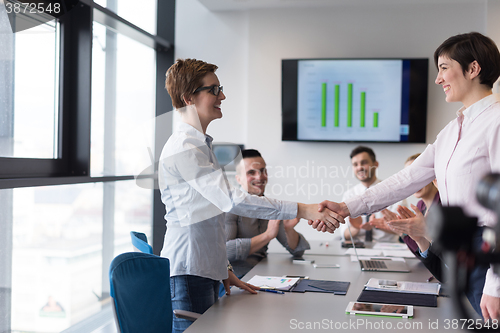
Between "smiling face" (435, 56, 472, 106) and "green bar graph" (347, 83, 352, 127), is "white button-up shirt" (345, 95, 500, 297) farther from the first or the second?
"green bar graph" (347, 83, 352, 127)

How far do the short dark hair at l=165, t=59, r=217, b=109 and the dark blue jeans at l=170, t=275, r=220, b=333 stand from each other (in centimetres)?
73

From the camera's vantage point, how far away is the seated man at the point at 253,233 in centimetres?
256

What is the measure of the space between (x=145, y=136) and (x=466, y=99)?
11.5 ft

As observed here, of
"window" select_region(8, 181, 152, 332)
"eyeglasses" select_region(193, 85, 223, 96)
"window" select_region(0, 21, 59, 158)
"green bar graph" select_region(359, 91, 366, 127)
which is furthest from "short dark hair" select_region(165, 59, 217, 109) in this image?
"green bar graph" select_region(359, 91, 366, 127)

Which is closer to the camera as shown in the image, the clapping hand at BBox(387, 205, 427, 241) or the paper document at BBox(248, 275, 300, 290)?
the clapping hand at BBox(387, 205, 427, 241)

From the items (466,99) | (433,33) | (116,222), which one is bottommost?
(116,222)

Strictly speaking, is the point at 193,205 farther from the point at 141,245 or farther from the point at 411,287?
the point at 411,287

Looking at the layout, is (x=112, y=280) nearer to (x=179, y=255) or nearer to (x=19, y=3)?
(x=179, y=255)

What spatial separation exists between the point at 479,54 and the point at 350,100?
8.98ft

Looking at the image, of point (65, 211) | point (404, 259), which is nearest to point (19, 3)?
point (65, 211)

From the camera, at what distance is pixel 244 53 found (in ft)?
14.8

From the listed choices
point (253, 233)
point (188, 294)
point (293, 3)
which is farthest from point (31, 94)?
point (293, 3)

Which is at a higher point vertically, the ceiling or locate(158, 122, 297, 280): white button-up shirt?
the ceiling

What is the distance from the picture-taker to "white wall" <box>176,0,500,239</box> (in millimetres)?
4203
